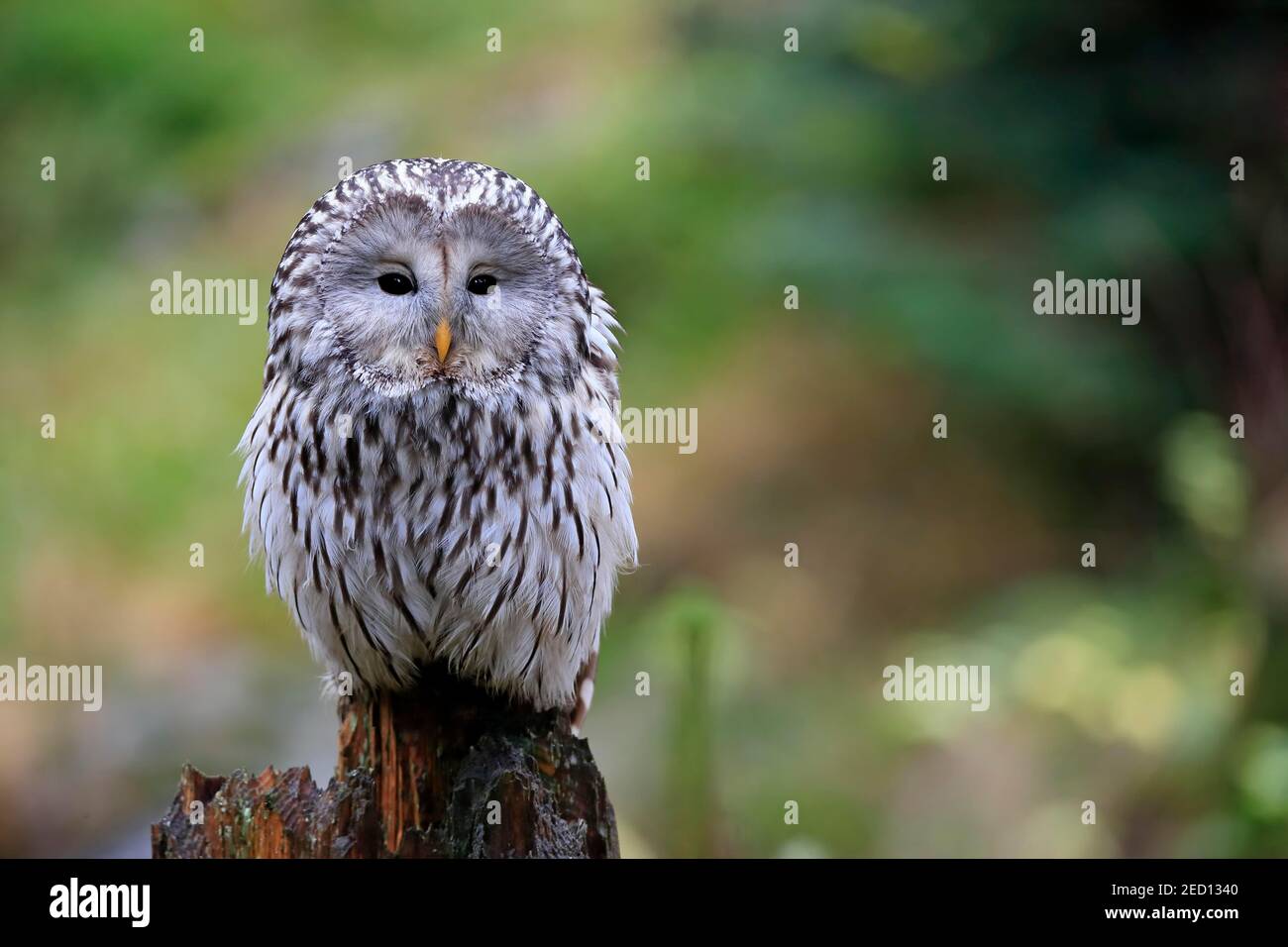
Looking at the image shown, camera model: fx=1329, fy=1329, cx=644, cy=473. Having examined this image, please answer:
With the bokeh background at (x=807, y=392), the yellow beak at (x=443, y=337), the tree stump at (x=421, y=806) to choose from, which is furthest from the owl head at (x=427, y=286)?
the bokeh background at (x=807, y=392)

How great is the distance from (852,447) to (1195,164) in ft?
7.37

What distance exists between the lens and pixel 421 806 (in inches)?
118

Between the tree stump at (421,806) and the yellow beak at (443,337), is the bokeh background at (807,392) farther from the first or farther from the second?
the yellow beak at (443,337)

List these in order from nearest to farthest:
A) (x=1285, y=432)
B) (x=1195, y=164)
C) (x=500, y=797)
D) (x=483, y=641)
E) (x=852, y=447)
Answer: (x=500, y=797) → (x=483, y=641) → (x=1285, y=432) → (x=1195, y=164) → (x=852, y=447)

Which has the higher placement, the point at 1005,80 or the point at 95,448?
the point at 1005,80

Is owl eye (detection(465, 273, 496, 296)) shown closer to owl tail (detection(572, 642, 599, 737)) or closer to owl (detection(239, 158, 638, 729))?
owl (detection(239, 158, 638, 729))

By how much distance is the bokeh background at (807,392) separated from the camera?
5.86 metres

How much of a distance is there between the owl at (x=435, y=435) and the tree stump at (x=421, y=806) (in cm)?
26

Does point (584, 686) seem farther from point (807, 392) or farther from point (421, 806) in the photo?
point (807, 392)

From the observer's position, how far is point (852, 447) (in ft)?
24.3

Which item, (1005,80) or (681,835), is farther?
(1005,80)

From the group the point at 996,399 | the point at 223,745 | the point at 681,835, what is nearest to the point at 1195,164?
the point at 996,399

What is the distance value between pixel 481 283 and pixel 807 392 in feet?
15.3
